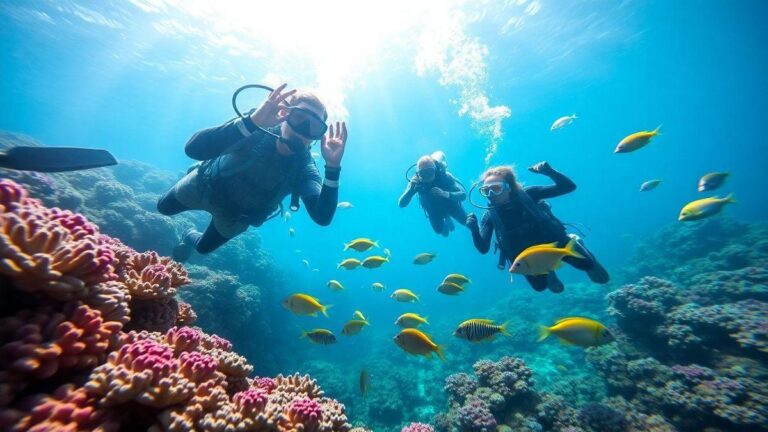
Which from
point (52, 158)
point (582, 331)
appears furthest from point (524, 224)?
point (52, 158)

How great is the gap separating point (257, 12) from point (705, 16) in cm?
3958

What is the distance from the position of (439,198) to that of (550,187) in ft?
12.8

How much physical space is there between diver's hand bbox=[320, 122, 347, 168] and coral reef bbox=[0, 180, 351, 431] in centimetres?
265

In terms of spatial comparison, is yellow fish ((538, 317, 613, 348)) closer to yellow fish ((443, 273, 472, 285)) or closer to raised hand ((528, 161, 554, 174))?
raised hand ((528, 161, 554, 174))

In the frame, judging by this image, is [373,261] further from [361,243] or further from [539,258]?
[539,258]

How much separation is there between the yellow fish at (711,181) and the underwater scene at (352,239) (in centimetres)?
4

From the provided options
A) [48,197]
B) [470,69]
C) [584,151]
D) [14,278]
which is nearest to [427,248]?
[584,151]

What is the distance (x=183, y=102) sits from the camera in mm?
39438

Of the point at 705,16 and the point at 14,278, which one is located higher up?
the point at 705,16

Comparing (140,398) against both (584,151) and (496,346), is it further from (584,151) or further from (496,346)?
(584,151)

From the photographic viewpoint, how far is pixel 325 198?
4680 mm

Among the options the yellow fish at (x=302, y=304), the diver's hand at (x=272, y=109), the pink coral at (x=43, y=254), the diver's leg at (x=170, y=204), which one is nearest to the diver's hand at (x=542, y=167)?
the diver's hand at (x=272, y=109)

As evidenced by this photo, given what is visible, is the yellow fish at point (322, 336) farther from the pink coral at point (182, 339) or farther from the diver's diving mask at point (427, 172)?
the diver's diving mask at point (427, 172)

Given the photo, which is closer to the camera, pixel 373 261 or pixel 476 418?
pixel 476 418
